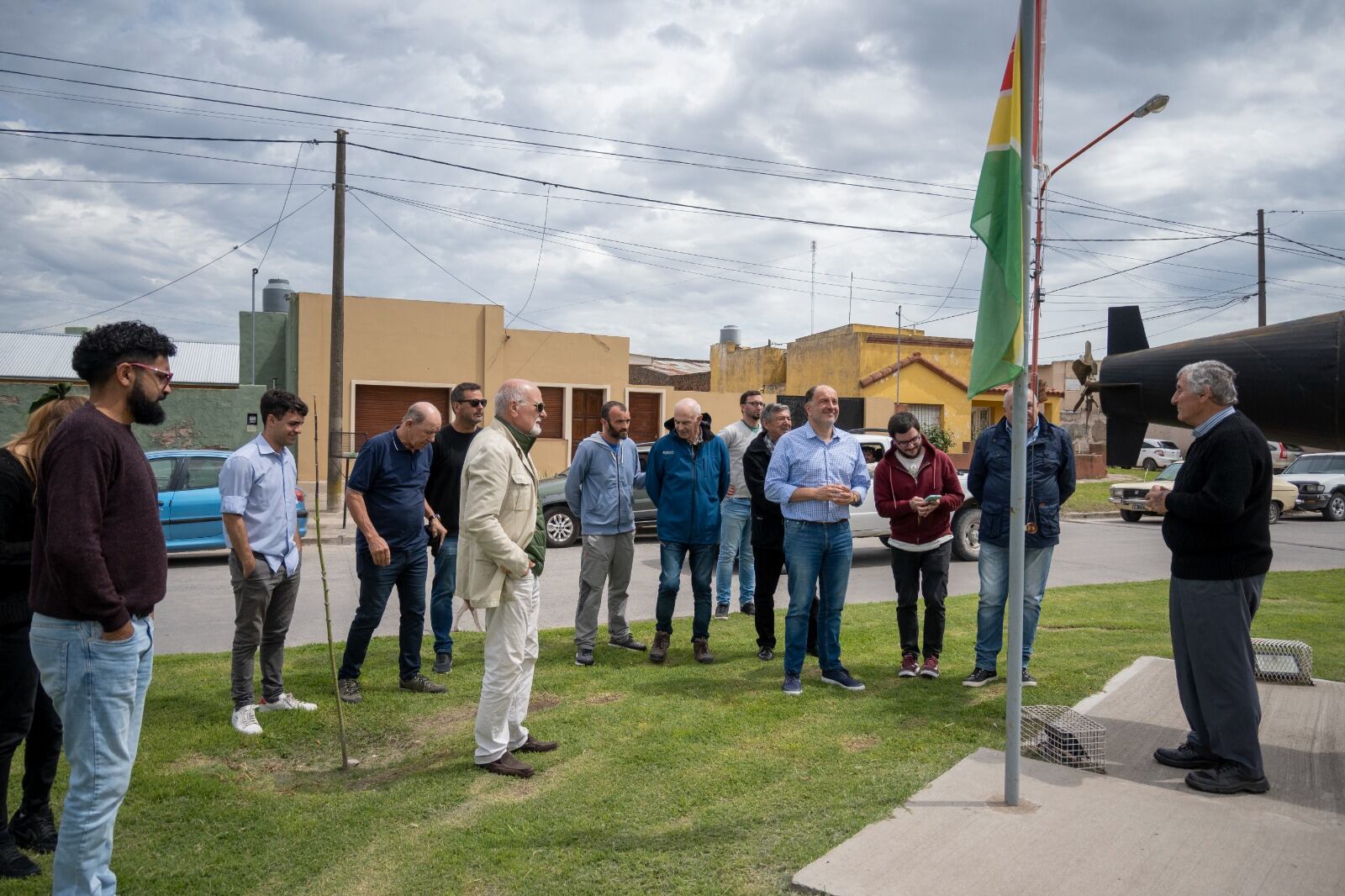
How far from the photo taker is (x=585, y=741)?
4.99 metres

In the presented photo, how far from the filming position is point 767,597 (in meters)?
7.26

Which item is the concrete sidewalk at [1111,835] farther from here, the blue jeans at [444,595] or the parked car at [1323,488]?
the parked car at [1323,488]

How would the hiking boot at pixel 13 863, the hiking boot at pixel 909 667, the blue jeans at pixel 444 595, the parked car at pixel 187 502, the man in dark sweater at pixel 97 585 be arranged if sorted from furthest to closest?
1. the parked car at pixel 187 502
2. the blue jeans at pixel 444 595
3. the hiking boot at pixel 909 667
4. the hiking boot at pixel 13 863
5. the man in dark sweater at pixel 97 585

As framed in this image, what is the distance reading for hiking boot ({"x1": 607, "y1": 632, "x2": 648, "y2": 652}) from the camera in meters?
7.29

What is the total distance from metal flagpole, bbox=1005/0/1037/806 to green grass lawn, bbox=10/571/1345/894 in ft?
1.80

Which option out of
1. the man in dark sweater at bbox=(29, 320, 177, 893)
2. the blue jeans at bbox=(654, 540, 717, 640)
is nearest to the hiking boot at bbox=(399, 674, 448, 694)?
the blue jeans at bbox=(654, 540, 717, 640)

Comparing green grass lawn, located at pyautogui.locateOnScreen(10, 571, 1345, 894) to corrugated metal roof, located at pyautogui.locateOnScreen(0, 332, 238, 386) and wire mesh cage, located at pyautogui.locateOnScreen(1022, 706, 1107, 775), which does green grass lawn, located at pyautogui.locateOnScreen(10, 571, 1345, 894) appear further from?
A: corrugated metal roof, located at pyautogui.locateOnScreen(0, 332, 238, 386)

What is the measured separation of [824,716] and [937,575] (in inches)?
65.5

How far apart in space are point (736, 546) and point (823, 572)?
10.3 ft

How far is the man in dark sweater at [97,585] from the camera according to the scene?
286 centimetres

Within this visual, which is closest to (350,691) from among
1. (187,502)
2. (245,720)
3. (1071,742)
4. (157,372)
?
(245,720)

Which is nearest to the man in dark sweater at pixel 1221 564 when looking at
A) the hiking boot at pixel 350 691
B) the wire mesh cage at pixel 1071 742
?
the wire mesh cage at pixel 1071 742

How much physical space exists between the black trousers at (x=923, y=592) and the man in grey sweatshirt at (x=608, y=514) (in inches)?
80.6

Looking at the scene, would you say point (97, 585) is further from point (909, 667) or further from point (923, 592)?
point (923, 592)
